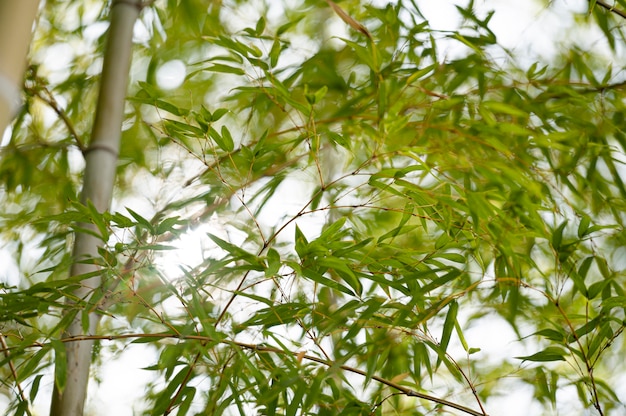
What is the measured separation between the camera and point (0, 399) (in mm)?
2066

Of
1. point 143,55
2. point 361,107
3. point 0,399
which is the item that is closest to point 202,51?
point 143,55

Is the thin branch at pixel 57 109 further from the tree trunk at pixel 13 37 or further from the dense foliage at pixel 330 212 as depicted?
the tree trunk at pixel 13 37

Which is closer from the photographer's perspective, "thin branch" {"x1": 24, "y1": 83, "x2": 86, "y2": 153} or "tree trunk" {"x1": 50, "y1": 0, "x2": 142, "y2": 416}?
"tree trunk" {"x1": 50, "y1": 0, "x2": 142, "y2": 416}

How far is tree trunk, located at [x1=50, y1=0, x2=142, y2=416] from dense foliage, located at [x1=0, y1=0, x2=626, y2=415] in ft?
0.16

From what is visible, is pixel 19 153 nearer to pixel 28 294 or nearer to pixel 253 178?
pixel 253 178

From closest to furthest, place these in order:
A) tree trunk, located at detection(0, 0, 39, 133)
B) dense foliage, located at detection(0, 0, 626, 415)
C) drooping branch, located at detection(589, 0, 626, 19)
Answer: tree trunk, located at detection(0, 0, 39, 133) < dense foliage, located at detection(0, 0, 626, 415) < drooping branch, located at detection(589, 0, 626, 19)

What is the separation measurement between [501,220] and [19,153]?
3.88 ft

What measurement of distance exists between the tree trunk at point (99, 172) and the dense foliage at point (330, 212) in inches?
1.9

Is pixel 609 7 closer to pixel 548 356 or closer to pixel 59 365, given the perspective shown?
pixel 548 356

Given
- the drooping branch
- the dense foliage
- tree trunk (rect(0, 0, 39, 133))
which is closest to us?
tree trunk (rect(0, 0, 39, 133))

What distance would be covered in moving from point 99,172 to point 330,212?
2.87 ft

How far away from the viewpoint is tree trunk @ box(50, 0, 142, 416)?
1.17m

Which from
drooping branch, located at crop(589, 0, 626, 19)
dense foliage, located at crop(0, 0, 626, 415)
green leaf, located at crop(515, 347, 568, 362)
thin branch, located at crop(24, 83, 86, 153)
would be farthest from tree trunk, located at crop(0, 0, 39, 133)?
drooping branch, located at crop(589, 0, 626, 19)

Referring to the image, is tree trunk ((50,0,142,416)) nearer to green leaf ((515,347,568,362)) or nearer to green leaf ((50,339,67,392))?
green leaf ((50,339,67,392))
